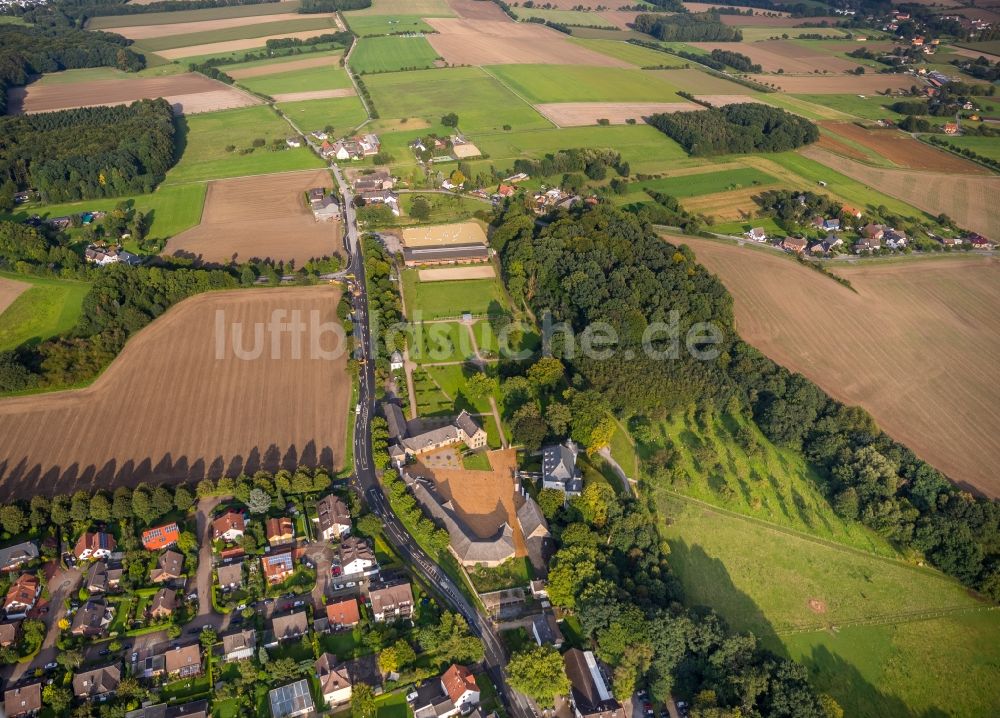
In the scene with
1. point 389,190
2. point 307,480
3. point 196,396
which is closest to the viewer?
point 307,480

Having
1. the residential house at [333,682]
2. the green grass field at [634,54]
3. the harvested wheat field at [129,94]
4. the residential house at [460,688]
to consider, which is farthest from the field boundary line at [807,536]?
the green grass field at [634,54]

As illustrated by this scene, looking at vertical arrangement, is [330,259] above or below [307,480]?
above

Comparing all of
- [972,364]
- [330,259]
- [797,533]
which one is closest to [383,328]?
[330,259]

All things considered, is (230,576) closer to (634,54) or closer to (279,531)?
(279,531)

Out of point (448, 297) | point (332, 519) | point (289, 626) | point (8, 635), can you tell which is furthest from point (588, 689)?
point (448, 297)

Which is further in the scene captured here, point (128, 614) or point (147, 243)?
point (147, 243)

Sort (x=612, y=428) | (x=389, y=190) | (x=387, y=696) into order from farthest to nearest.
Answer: (x=389, y=190) → (x=612, y=428) → (x=387, y=696)

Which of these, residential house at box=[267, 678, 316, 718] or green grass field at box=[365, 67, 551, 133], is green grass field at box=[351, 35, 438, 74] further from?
residential house at box=[267, 678, 316, 718]

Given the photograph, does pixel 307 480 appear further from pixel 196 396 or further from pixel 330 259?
pixel 330 259
